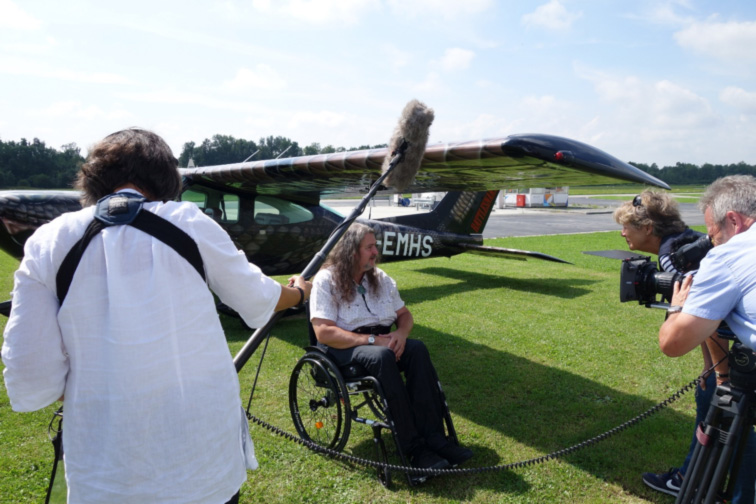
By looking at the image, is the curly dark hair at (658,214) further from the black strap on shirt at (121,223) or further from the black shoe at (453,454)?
the black strap on shirt at (121,223)

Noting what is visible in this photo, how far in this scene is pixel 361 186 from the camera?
24.4 feet

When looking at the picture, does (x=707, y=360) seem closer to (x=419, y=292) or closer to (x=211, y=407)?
(x=211, y=407)

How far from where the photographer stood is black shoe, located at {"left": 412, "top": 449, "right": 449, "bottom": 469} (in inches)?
116

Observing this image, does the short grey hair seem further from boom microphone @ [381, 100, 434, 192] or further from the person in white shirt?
the person in white shirt

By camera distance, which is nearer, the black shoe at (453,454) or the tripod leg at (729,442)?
the tripod leg at (729,442)

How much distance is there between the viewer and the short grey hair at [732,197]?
198cm

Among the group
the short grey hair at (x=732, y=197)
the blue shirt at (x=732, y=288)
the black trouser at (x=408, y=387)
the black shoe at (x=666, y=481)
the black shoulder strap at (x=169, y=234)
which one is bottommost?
the black shoe at (x=666, y=481)

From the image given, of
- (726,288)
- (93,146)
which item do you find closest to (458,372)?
(726,288)

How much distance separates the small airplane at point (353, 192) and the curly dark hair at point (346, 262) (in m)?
1.39

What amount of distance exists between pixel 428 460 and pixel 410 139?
1.88 metres

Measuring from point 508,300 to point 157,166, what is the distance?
23.8 feet

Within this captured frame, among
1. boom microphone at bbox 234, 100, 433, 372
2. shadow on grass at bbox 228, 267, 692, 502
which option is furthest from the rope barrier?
boom microphone at bbox 234, 100, 433, 372

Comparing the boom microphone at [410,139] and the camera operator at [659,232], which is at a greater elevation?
the boom microphone at [410,139]

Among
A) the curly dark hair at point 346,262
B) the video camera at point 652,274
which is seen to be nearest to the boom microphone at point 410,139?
the curly dark hair at point 346,262
